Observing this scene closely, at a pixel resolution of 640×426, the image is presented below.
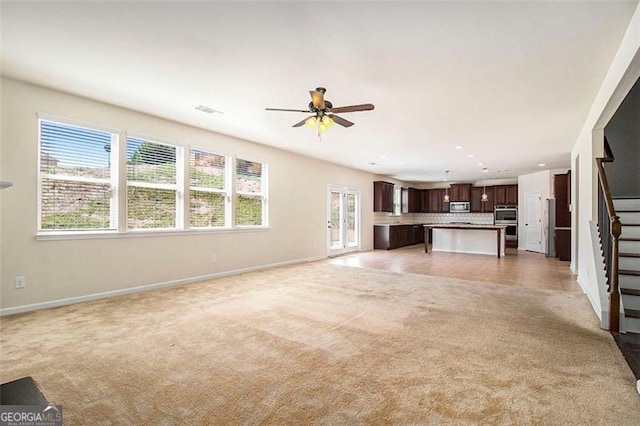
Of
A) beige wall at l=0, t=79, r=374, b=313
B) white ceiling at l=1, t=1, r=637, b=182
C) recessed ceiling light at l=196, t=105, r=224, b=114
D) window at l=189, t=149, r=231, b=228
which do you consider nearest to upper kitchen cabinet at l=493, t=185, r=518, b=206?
white ceiling at l=1, t=1, r=637, b=182

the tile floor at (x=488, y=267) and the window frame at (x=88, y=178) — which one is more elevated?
the window frame at (x=88, y=178)

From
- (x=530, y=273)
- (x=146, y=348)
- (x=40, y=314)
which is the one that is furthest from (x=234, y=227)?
(x=530, y=273)

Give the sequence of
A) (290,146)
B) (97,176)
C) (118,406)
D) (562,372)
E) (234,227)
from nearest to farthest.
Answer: (118,406)
(562,372)
(97,176)
(234,227)
(290,146)

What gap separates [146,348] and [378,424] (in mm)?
2094

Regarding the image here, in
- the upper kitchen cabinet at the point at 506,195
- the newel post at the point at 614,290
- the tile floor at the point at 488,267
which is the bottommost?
the tile floor at the point at 488,267

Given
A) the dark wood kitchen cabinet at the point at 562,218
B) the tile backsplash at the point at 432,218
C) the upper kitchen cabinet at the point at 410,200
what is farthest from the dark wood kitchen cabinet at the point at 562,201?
the upper kitchen cabinet at the point at 410,200

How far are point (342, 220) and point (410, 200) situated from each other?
468 centimetres

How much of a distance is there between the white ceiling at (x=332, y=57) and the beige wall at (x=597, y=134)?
12cm

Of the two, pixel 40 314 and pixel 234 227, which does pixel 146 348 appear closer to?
pixel 40 314

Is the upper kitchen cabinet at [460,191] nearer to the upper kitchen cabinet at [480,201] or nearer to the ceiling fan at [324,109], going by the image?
the upper kitchen cabinet at [480,201]

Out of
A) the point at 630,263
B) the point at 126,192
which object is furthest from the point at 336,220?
the point at 630,263

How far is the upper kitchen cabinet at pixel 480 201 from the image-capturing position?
11.9m

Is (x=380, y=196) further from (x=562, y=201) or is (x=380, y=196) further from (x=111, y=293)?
(x=111, y=293)

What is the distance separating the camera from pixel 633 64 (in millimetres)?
2469
